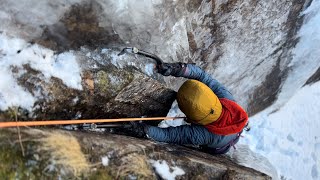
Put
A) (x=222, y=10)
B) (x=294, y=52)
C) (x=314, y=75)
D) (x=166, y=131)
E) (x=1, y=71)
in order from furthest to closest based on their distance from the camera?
(x=314, y=75)
(x=294, y=52)
(x=222, y=10)
(x=166, y=131)
(x=1, y=71)

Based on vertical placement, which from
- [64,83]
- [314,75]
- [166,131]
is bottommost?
[166,131]

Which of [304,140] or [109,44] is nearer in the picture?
[109,44]

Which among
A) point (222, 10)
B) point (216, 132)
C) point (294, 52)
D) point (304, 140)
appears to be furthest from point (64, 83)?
point (304, 140)

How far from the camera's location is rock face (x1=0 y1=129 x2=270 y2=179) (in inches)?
129

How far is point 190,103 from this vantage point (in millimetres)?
4379

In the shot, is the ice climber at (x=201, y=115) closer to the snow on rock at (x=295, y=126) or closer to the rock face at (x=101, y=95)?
the rock face at (x=101, y=95)

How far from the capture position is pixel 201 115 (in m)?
4.45

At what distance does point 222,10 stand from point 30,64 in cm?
285

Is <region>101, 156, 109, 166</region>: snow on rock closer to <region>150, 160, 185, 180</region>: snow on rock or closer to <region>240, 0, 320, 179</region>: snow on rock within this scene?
<region>150, 160, 185, 180</region>: snow on rock

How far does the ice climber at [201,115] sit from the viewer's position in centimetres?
439

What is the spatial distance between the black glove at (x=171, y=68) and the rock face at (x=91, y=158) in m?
0.83

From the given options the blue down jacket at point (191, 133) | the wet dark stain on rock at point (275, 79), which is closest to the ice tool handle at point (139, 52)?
the blue down jacket at point (191, 133)

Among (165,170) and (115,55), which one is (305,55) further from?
(165,170)

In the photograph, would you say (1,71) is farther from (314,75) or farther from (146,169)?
(314,75)
